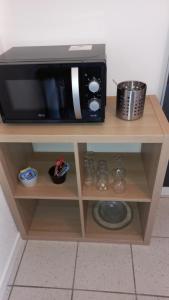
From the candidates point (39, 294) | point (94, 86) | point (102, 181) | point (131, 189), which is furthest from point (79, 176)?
point (39, 294)

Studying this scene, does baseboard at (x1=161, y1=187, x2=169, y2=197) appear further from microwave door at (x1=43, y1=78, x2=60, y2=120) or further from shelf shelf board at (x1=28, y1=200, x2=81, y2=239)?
microwave door at (x1=43, y1=78, x2=60, y2=120)

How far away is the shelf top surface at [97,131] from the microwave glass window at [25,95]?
0.29 ft

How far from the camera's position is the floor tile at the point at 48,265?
3.99 feet

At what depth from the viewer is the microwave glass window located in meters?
0.91

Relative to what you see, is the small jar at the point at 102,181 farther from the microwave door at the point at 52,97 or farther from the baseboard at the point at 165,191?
the baseboard at the point at 165,191

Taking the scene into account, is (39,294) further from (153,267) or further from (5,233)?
(153,267)

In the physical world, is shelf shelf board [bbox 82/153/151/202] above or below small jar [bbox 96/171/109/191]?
below

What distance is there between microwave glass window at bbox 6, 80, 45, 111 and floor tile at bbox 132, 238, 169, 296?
0.99 metres

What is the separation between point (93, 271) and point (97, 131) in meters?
0.80

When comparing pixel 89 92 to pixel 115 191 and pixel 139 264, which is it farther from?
pixel 139 264

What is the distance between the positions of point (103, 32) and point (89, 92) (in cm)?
41

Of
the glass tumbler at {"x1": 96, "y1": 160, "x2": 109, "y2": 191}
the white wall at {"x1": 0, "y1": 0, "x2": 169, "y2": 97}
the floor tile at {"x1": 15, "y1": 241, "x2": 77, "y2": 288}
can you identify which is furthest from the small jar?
the white wall at {"x1": 0, "y1": 0, "x2": 169, "y2": 97}

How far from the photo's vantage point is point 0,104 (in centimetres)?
97

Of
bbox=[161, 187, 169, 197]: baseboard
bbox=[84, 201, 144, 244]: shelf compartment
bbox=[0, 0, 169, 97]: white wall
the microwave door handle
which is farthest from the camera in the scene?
bbox=[161, 187, 169, 197]: baseboard
